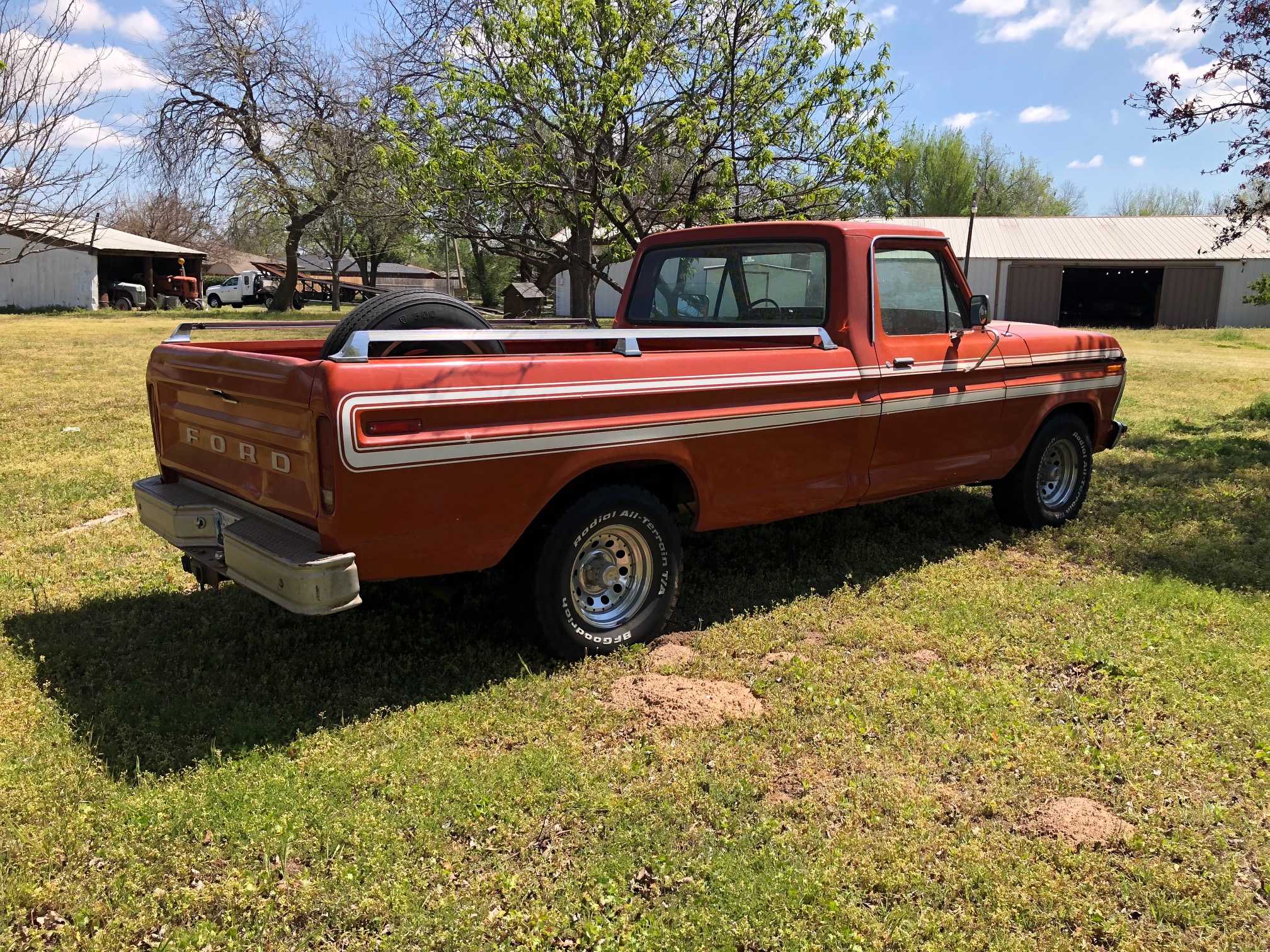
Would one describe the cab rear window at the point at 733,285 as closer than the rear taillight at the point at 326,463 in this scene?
No

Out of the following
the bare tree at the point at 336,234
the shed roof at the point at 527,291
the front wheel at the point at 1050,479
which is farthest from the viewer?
the bare tree at the point at 336,234

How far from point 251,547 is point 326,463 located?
477 millimetres

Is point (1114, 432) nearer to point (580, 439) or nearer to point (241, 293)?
point (580, 439)

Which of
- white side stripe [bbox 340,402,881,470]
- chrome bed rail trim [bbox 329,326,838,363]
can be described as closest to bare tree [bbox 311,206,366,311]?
chrome bed rail trim [bbox 329,326,838,363]

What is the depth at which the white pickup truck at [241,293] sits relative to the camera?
45.4 meters

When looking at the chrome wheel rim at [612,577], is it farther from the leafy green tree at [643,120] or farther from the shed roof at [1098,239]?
the shed roof at [1098,239]

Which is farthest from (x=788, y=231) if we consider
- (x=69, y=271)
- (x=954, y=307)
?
(x=69, y=271)

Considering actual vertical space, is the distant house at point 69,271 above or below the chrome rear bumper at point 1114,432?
above

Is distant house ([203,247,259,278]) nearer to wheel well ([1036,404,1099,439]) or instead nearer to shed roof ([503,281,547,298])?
shed roof ([503,281,547,298])

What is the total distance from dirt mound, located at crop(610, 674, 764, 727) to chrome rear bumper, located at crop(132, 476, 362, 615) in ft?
4.03

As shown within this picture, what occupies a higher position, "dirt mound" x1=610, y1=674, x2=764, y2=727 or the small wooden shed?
the small wooden shed

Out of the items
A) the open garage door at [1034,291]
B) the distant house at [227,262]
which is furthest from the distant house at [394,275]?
the open garage door at [1034,291]

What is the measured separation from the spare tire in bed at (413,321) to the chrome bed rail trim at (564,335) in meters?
0.25

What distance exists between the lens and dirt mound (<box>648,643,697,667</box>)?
14.4 feet
